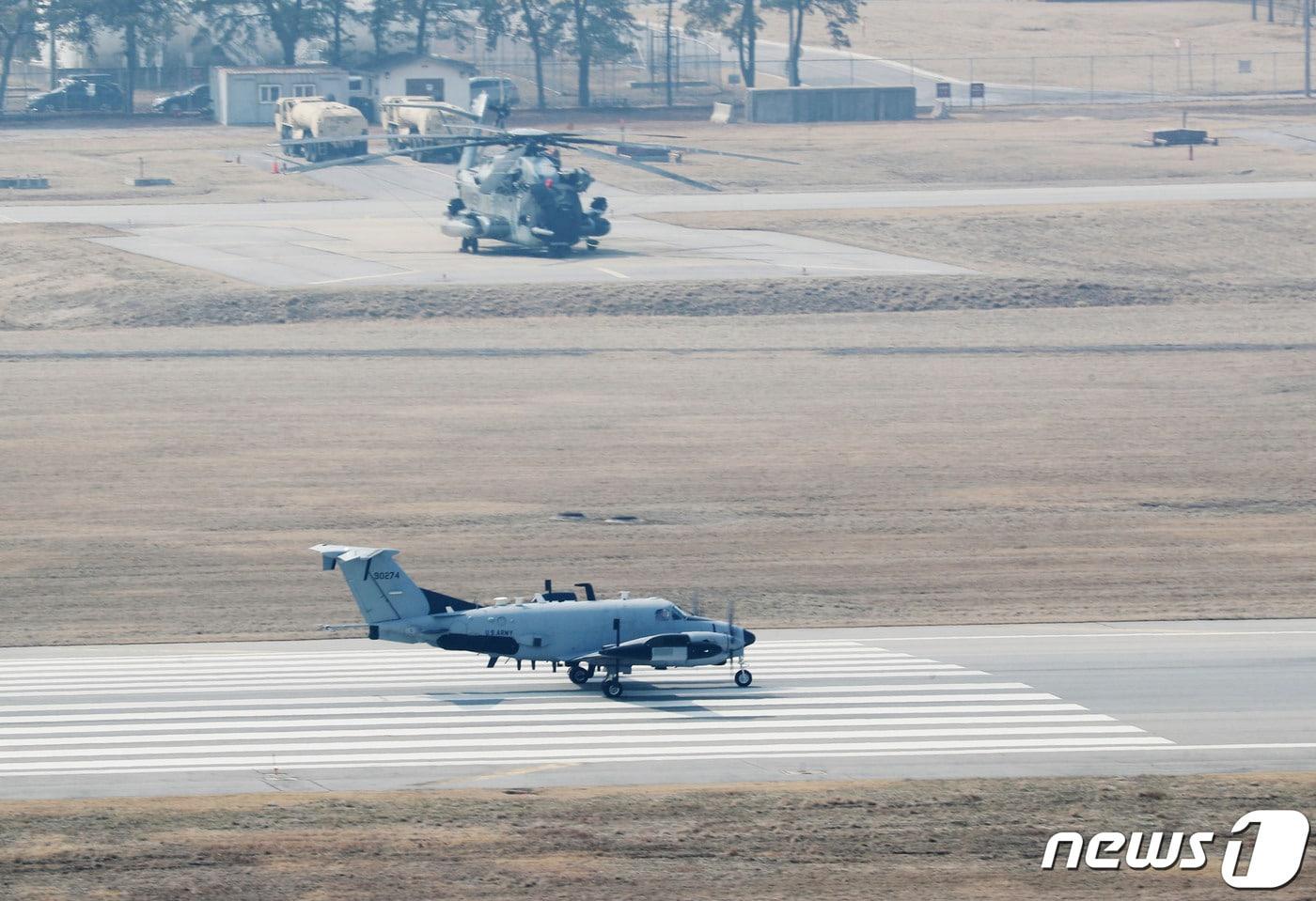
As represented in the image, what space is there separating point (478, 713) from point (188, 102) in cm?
10135

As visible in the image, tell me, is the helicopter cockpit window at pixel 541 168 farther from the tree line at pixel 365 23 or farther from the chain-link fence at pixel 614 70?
the chain-link fence at pixel 614 70

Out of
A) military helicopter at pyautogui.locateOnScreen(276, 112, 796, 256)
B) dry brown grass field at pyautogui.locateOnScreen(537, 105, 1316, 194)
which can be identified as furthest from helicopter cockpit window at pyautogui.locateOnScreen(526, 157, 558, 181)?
dry brown grass field at pyautogui.locateOnScreen(537, 105, 1316, 194)

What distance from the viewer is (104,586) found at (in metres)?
34.0

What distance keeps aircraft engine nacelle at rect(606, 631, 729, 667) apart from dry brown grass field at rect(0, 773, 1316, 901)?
15.2 feet

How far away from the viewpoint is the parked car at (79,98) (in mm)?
119438

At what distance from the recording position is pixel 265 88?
113m

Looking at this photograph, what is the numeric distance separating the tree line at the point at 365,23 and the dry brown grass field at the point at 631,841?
104 meters

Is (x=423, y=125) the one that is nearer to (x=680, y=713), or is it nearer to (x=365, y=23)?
(x=365, y=23)

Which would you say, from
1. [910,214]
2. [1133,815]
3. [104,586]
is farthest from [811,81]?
[1133,815]

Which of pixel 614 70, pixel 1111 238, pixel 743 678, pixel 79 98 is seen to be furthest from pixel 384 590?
pixel 614 70

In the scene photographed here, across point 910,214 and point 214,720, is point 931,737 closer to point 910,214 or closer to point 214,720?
point 214,720

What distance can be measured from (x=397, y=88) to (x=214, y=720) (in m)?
91.1

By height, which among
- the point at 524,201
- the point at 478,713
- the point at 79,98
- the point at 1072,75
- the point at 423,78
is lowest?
the point at 478,713

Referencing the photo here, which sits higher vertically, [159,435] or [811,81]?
[811,81]
